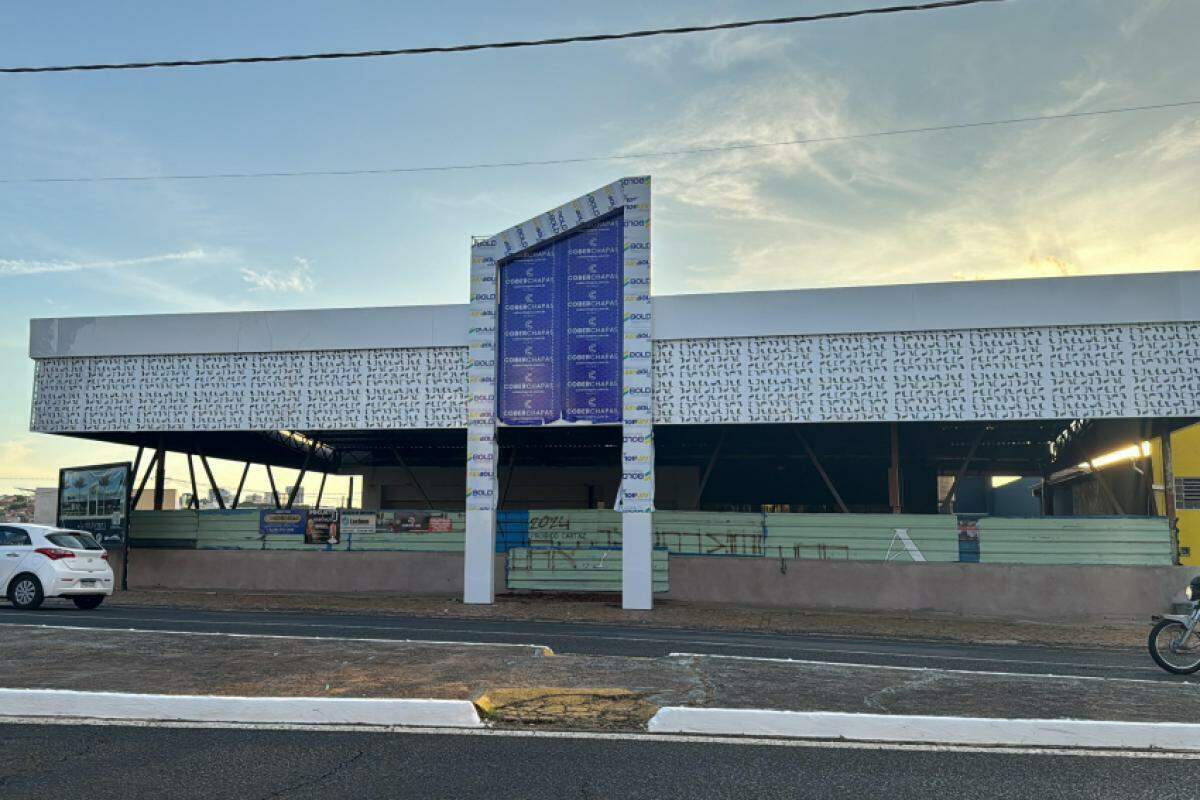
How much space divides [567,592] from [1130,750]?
16.9 metres

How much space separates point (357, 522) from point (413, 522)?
56.7 inches

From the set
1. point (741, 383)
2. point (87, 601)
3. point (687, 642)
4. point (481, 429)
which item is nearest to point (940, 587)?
point (741, 383)

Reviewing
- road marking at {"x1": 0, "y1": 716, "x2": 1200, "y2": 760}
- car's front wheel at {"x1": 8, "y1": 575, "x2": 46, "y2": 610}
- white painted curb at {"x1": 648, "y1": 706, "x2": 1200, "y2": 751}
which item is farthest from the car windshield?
white painted curb at {"x1": 648, "y1": 706, "x2": 1200, "y2": 751}

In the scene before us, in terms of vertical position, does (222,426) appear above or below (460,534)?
above

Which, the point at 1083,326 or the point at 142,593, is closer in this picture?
the point at 1083,326

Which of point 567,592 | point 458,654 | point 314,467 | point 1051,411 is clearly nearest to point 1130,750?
point 458,654

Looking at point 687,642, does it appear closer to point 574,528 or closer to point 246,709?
point 246,709

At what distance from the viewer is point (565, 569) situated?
2300 cm

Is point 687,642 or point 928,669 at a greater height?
point 928,669

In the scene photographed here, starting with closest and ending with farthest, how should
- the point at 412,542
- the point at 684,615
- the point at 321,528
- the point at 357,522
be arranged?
the point at 684,615 < the point at 412,542 < the point at 357,522 < the point at 321,528

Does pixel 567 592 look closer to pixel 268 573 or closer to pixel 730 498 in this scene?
pixel 268 573

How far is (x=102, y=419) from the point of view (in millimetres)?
23531

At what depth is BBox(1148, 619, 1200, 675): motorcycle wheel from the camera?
35.9 feet

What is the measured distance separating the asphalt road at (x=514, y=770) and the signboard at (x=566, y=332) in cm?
1432
